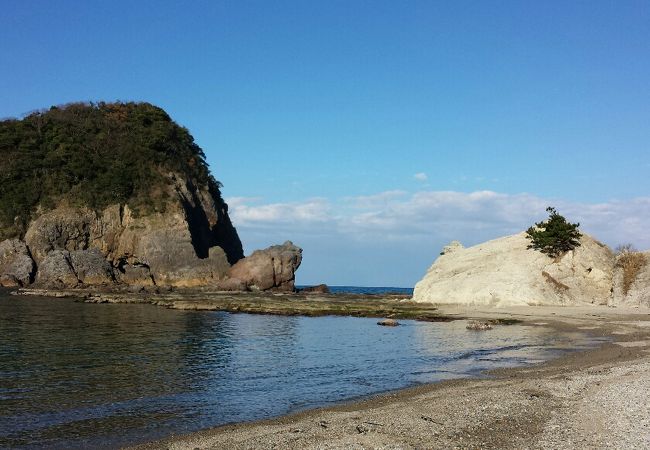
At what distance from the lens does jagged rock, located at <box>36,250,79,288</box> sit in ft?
275

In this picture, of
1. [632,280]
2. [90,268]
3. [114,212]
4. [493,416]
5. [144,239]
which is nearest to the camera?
[493,416]

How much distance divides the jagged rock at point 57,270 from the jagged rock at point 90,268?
29.7 inches

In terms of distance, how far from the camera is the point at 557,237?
174ft

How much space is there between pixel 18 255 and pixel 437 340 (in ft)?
255

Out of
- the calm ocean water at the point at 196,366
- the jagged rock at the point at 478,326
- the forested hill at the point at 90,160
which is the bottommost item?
the calm ocean water at the point at 196,366

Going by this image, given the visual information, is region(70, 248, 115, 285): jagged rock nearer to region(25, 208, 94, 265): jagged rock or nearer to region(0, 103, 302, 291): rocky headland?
region(0, 103, 302, 291): rocky headland

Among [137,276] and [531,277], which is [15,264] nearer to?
[137,276]

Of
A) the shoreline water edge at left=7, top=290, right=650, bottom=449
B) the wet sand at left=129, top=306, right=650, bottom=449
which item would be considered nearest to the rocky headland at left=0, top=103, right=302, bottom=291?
the shoreline water edge at left=7, top=290, right=650, bottom=449

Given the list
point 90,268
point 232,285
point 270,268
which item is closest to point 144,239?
point 90,268

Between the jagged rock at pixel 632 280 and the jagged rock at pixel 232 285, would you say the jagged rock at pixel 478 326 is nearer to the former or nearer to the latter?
the jagged rock at pixel 632 280

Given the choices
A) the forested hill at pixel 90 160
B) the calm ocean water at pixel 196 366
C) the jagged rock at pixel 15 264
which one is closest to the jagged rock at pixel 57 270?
the jagged rock at pixel 15 264

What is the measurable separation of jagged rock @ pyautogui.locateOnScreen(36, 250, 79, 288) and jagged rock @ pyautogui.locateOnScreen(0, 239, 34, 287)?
191 cm

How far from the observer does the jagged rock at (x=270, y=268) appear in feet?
284

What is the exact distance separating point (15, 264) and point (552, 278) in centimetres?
7970
